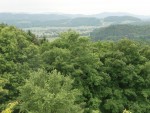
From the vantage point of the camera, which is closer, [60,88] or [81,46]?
[60,88]

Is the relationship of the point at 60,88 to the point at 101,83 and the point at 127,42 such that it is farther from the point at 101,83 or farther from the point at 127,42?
the point at 127,42

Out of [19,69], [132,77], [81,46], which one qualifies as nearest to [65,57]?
[81,46]

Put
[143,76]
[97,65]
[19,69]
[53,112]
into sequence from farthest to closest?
[143,76], [97,65], [19,69], [53,112]

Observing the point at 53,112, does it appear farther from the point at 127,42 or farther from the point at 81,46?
the point at 127,42

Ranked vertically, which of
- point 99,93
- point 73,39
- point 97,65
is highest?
point 73,39

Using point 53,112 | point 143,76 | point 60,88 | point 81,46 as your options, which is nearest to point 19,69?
point 81,46

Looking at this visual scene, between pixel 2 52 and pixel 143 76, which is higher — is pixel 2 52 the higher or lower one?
the higher one

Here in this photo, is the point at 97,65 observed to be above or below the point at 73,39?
below

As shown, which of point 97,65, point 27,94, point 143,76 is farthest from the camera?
point 143,76

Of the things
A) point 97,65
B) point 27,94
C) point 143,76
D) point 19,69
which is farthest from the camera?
point 143,76
